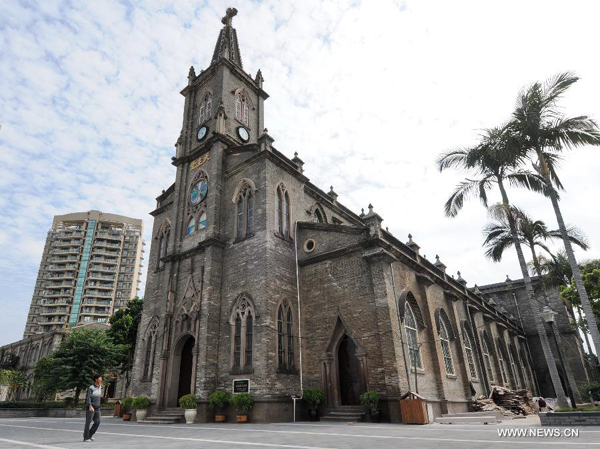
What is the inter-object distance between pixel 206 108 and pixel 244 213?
10084 mm

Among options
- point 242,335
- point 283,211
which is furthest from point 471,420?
point 283,211

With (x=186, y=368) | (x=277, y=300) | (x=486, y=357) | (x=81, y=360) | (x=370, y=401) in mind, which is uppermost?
(x=277, y=300)

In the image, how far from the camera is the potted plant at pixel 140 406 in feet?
61.0

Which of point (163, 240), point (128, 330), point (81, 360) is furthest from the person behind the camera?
point (128, 330)

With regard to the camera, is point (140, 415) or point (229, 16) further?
point (229, 16)

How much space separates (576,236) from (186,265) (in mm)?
22420

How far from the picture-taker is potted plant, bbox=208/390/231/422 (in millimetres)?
16222

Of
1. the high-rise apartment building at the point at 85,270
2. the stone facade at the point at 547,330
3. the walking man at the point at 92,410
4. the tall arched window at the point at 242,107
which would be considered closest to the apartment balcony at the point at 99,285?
the high-rise apartment building at the point at 85,270

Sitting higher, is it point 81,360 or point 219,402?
point 81,360

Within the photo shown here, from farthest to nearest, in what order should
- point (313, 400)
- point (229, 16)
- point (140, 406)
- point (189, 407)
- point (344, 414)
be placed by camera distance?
point (229, 16)
point (140, 406)
point (189, 407)
point (313, 400)
point (344, 414)

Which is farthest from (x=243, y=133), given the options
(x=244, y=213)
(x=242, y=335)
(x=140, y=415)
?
(x=140, y=415)

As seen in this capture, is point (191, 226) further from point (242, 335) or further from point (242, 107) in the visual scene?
point (242, 107)

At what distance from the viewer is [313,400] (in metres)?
16.5

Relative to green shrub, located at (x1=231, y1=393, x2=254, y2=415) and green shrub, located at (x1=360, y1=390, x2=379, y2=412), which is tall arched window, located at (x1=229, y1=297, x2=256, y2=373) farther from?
green shrub, located at (x1=360, y1=390, x2=379, y2=412)
